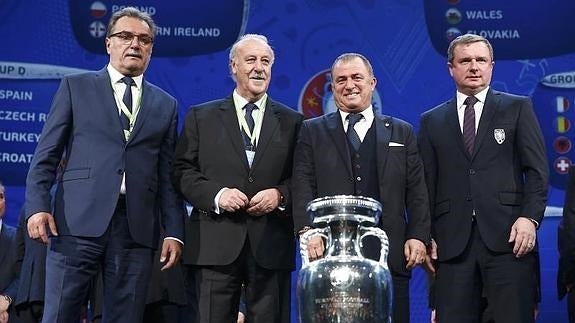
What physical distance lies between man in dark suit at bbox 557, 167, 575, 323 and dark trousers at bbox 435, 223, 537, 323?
93 cm

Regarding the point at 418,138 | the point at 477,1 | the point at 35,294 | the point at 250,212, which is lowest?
the point at 35,294

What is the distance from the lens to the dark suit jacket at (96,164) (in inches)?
150

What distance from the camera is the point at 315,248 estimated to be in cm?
356

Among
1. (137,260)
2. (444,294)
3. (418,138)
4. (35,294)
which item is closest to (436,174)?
(418,138)

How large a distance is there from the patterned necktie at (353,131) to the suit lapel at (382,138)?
8 cm

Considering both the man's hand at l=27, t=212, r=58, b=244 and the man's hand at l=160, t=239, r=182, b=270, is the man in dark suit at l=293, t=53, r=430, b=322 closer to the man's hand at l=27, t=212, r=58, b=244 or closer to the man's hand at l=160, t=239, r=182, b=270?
the man's hand at l=160, t=239, r=182, b=270

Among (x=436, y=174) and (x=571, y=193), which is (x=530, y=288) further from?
(x=571, y=193)

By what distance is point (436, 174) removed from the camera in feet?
14.1

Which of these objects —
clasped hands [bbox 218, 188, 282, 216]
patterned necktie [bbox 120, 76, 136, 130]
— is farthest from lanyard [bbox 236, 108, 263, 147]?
patterned necktie [bbox 120, 76, 136, 130]

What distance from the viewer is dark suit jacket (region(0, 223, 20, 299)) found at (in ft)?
18.6

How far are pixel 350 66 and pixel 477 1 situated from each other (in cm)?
205

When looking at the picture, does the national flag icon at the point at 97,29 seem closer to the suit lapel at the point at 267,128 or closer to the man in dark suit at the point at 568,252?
the suit lapel at the point at 267,128

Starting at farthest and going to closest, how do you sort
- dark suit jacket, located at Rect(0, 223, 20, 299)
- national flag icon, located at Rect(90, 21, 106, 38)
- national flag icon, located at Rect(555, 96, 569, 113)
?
national flag icon, located at Rect(90, 21, 106, 38) < national flag icon, located at Rect(555, 96, 569, 113) < dark suit jacket, located at Rect(0, 223, 20, 299)

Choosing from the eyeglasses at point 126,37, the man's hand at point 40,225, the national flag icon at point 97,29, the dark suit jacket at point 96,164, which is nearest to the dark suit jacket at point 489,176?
the dark suit jacket at point 96,164
